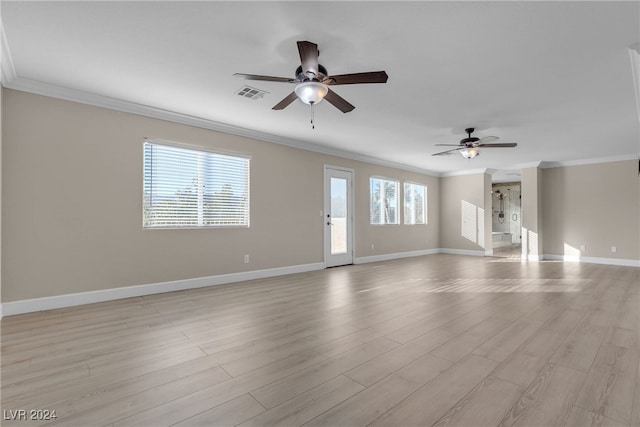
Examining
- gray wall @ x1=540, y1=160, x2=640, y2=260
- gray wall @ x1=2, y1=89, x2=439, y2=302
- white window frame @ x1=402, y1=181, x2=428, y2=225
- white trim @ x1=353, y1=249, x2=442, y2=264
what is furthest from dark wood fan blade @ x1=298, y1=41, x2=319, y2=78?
gray wall @ x1=540, y1=160, x2=640, y2=260

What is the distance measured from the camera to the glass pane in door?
6.54 metres

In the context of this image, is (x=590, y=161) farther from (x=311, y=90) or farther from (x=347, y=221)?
(x=311, y=90)

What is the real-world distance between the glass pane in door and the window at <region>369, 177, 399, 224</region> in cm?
100

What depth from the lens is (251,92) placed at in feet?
11.7

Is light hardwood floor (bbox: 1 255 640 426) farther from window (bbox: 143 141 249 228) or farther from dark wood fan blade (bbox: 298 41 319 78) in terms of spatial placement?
dark wood fan blade (bbox: 298 41 319 78)

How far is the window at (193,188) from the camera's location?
420cm

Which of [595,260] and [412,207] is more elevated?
[412,207]

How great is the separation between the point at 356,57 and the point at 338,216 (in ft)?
13.6

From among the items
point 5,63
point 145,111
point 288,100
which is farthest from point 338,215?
point 5,63

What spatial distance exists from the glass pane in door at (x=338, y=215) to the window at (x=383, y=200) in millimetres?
1004

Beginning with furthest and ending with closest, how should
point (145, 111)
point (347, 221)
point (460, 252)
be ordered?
point (460, 252)
point (347, 221)
point (145, 111)

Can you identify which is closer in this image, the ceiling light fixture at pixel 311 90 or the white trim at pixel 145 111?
the ceiling light fixture at pixel 311 90

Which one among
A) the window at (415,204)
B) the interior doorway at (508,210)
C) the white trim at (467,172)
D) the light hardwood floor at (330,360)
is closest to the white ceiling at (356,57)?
the light hardwood floor at (330,360)

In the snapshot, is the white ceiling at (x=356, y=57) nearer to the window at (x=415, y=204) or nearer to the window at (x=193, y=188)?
the window at (x=193, y=188)
